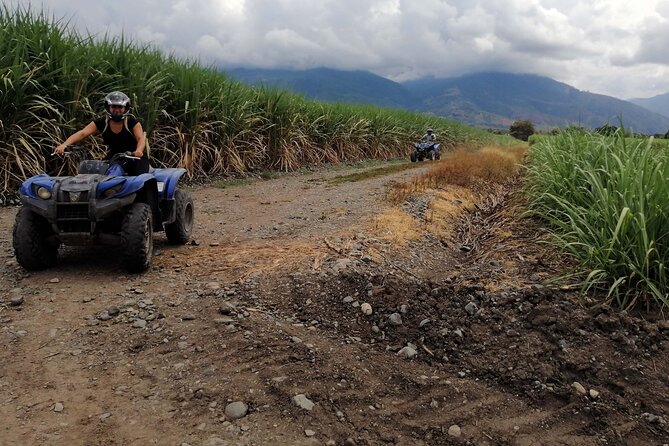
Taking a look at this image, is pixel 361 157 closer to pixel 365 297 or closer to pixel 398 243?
pixel 398 243

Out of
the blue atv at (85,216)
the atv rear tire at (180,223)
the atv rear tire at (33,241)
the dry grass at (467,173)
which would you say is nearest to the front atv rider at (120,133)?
the blue atv at (85,216)

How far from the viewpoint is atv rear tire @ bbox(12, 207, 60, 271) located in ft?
11.1

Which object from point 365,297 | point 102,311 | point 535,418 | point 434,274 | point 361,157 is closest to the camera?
point 535,418

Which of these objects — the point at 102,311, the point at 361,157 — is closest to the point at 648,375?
the point at 102,311

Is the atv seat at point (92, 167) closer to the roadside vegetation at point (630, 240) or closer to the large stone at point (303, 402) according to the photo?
the large stone at point (303, 402)

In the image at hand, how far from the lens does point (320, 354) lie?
2504 millimetres

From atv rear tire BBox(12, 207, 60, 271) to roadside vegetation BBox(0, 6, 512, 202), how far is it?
3.06 m

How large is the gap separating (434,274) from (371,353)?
1455mm

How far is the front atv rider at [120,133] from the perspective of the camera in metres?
3.97

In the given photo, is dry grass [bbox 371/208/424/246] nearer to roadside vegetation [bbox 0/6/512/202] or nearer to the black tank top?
the black tank top

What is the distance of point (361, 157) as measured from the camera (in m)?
15.6

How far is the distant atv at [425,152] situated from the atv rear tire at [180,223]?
1136 centimetres

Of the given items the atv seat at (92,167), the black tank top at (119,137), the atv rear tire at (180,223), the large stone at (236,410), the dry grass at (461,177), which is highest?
the black tank top at (119,137)

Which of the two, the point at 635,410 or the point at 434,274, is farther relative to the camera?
the point at 434,274
